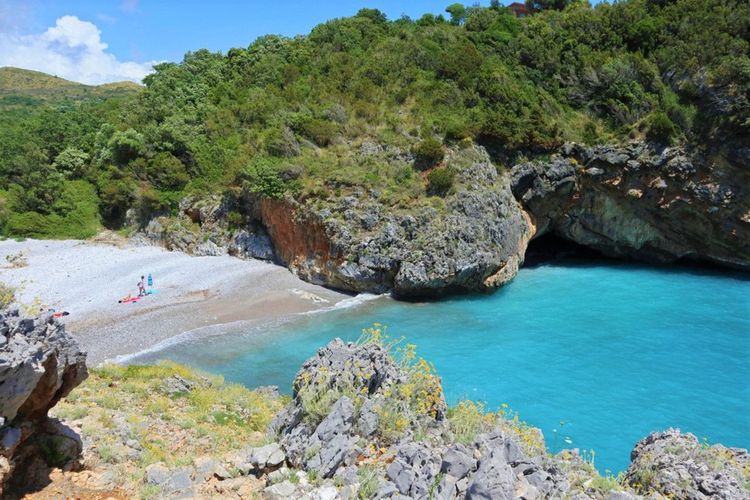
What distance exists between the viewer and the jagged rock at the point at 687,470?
778 cm

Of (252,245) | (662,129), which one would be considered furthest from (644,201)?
(252,245)

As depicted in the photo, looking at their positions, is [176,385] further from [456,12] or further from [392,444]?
[456,12]

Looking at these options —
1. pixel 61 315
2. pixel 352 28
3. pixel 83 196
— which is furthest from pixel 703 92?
pixel 83 196

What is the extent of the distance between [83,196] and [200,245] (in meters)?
13.4

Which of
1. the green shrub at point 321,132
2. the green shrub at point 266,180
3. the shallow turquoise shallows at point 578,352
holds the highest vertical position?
the green shrub at point 321,132

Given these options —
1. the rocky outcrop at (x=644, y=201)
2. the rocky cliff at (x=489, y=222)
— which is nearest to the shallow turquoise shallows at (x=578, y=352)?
the rocky cliff at (x=489, y=222)

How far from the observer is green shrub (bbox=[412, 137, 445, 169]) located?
99.8 ft

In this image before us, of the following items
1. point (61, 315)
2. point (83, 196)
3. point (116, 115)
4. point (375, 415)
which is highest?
point (116, 115)

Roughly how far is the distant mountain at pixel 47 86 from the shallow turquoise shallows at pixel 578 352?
112436 millimetres

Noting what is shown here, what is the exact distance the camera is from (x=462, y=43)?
135ft

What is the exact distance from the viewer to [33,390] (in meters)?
7.21

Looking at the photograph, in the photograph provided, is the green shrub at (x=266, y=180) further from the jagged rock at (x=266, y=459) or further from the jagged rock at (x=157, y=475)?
the jagged rock at (x=266, y=459)

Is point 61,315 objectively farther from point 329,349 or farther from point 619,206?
point 619,206

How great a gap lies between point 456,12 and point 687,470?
5397 cm
